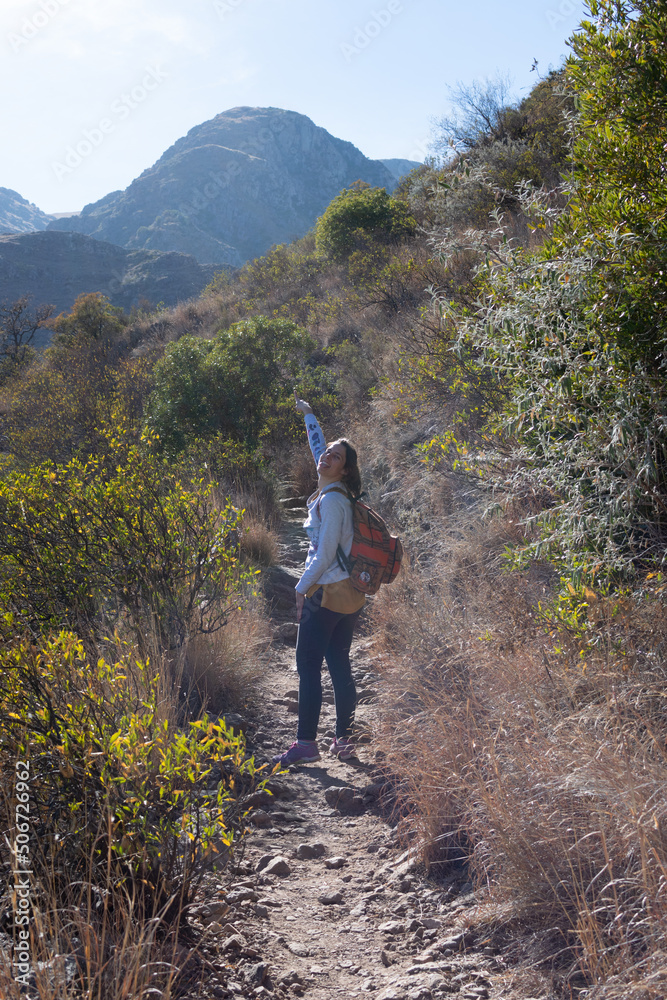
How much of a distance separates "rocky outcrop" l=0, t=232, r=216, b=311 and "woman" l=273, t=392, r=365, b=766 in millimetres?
43970

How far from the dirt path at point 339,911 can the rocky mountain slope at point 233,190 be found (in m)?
78.8

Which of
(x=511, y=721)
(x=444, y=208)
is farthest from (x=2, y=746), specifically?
(x=444, y=208)

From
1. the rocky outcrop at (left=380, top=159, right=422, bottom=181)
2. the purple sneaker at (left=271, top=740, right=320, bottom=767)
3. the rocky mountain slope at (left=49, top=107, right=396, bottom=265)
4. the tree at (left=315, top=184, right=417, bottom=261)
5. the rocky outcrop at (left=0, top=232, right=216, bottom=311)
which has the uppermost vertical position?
the rocky outcrop at (left=380, top=159, right=422, bottom=181)

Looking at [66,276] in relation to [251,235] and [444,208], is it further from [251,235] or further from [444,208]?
[444,208]

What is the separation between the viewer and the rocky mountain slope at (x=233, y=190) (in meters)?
81.5

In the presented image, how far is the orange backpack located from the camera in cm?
367

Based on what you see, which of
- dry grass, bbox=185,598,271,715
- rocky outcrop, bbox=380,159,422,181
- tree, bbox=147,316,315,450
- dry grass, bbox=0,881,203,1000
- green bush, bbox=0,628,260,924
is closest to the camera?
dry grass, bbox=0,881,203,1000

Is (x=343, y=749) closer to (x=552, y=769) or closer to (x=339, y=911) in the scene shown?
(x=339, y=911)

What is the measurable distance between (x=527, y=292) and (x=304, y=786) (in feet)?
9.72

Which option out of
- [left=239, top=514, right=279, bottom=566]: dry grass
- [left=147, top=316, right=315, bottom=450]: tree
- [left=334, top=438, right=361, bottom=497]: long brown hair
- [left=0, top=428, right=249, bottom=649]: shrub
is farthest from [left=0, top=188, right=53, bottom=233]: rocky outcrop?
[left=334, top=438, right=361, bottom=497]: long brown hair

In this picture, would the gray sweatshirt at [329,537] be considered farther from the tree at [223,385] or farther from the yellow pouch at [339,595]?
the tree at [223,385]

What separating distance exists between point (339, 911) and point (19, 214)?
145940mm

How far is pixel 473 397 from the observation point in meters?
6.07

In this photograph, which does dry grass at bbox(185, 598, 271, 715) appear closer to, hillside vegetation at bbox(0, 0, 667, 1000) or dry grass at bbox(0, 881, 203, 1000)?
hillside vegetation at bbox(0, 0, 667, 1000)
